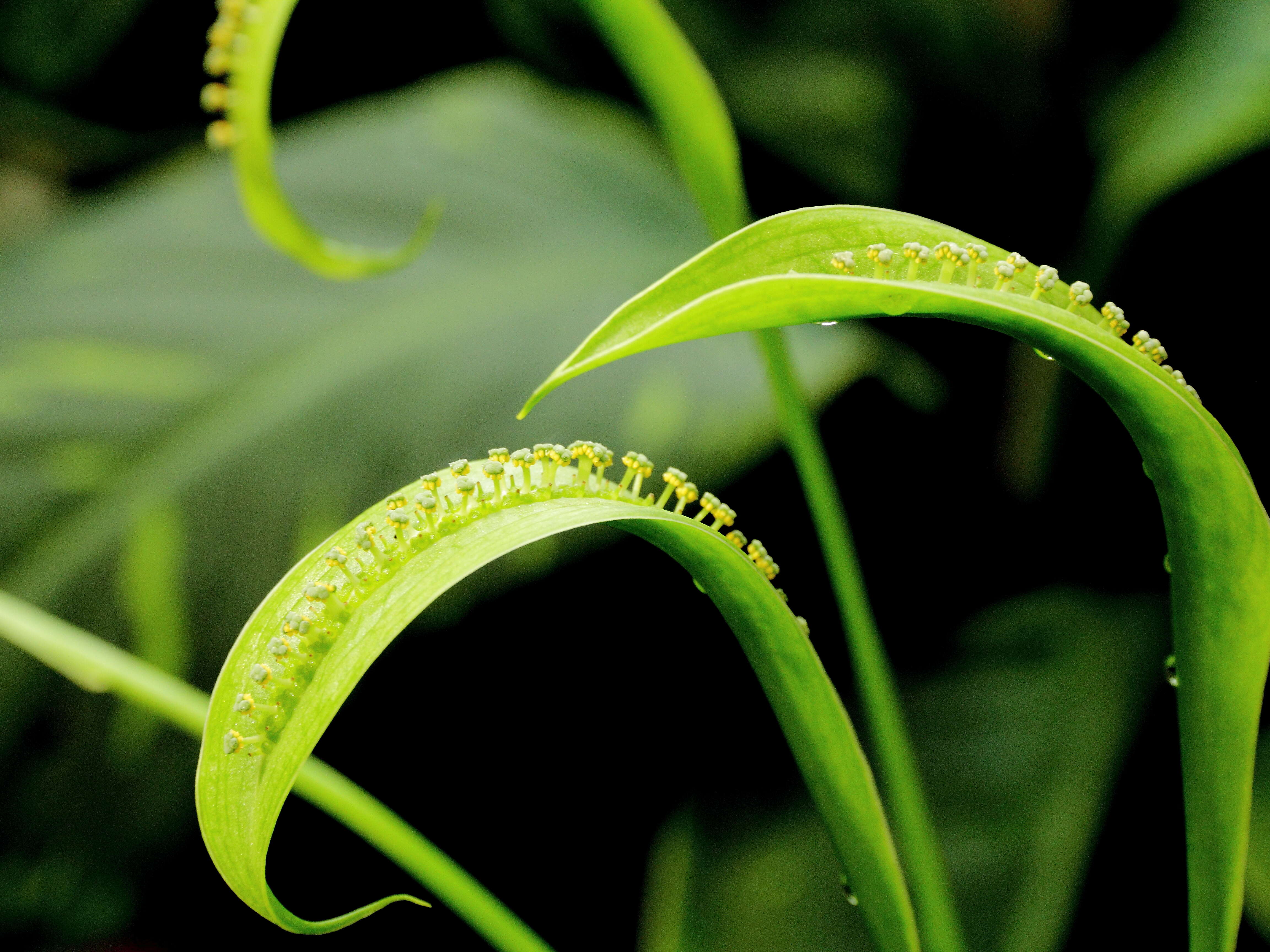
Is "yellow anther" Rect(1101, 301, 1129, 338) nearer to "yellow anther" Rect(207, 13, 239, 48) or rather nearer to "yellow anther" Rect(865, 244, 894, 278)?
"yellow anther" Rect(865, 244, 894, 278)

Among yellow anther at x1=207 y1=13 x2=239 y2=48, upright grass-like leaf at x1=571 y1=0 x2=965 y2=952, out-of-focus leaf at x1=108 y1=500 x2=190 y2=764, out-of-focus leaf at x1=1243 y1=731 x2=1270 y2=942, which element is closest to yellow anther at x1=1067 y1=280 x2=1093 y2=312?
upright grass-like leaf at x1=571 y1=0 x2=965 y2=952

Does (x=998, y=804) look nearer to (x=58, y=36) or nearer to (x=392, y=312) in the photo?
(x=392, y=312)

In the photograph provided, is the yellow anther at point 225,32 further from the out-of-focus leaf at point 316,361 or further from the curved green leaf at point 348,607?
the out-of-focus leaf at point 316,361

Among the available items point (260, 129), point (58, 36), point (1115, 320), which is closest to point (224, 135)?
point (260, 129)

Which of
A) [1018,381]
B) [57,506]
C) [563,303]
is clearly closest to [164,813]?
[57,506]

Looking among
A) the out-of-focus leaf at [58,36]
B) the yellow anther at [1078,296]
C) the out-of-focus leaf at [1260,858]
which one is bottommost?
the out-of-focus leaf at [1260,858]

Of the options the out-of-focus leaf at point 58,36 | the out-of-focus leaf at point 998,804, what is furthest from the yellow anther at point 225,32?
the out-of-focus leaf at point 58,36

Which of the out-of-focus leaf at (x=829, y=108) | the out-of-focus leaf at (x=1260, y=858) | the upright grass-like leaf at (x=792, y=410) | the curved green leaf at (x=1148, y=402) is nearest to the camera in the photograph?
the curved green leaf at (x=1148, y=402)
